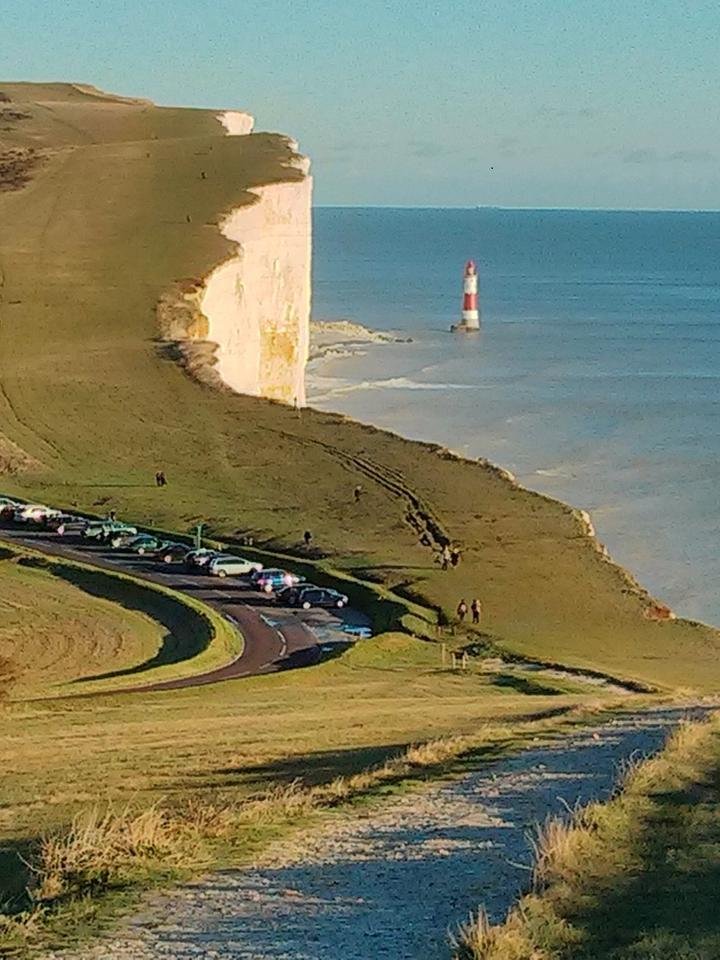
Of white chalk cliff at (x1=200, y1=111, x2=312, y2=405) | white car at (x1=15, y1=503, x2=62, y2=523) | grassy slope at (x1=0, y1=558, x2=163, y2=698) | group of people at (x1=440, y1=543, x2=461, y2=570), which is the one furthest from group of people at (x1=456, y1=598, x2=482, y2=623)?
white chalk cliff at (x1=200, y1=111, x2=312, y2=405)

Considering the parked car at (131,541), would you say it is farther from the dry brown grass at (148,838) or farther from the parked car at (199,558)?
the dry brown grass at (148,838)

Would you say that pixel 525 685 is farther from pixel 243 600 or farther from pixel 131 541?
pixel 131 541

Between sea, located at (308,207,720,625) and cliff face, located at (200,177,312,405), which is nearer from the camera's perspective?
sea, located at (308,207,720,625)

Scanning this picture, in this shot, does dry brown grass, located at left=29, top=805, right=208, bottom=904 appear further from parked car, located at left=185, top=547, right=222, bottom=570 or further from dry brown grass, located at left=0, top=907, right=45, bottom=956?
parked car, located at left=185, top=547, right=222, bottom=570

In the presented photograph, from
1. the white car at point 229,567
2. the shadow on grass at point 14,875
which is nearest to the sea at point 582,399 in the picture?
the white car at point 229,567

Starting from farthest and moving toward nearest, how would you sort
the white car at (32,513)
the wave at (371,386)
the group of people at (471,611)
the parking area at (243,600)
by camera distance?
the wave at (371,386), the white car at (32,513), the group of people at (471,611), the parking area at (243,600)

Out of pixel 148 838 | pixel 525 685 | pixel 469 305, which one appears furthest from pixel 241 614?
pixel 469 305

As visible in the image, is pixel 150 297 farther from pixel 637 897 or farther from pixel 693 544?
pixel 637 897
